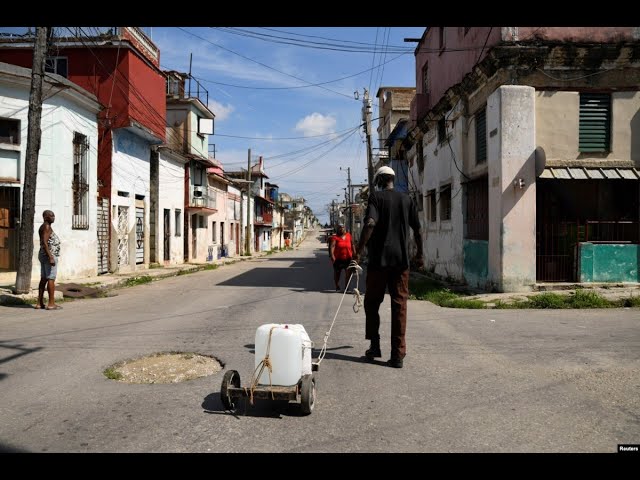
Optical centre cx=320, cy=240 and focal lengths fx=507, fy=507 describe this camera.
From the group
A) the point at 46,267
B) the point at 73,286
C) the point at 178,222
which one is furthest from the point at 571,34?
the point at 178,222

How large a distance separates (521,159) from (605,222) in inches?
101

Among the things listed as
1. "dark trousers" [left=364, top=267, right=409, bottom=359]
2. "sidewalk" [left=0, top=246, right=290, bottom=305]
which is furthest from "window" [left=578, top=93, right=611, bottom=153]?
"sidewalk" [left=0, top=246, right=290, bottom=305]

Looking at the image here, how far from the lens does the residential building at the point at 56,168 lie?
45.7 feet

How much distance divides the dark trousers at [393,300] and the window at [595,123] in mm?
8710

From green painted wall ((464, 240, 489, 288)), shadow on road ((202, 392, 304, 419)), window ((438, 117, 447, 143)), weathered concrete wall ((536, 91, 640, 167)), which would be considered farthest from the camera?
window ((438, 117, 447, 143))

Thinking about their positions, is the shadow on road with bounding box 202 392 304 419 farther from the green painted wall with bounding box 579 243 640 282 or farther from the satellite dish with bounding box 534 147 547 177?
the green painted wall with bounding box 579 243 640 282

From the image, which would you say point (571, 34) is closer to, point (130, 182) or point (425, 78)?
point (425, 78)

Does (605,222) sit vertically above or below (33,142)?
below

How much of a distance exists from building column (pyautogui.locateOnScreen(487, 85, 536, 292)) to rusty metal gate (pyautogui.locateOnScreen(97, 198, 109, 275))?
13.5m

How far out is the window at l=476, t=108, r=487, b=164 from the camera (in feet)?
43.8
